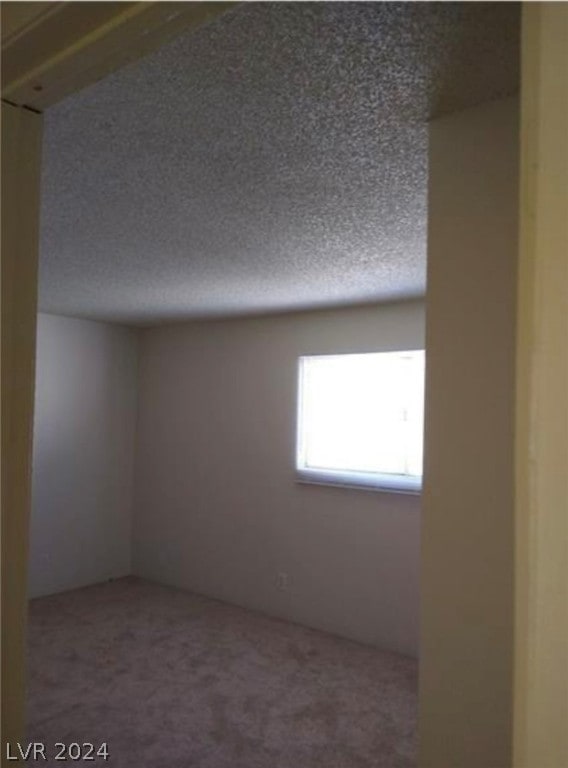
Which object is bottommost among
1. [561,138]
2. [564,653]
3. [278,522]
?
[278,522]

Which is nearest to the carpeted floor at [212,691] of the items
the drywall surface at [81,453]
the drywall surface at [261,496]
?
the drywall surface at [261,496]

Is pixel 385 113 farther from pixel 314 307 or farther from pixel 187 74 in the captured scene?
pixel 314 307

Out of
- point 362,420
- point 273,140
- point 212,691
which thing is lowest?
point 212,691

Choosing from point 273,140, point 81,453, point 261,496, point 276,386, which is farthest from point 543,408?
point 81,453

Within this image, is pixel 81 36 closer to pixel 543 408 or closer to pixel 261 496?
pixel 543 408

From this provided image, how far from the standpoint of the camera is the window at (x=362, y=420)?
3674 millimetres

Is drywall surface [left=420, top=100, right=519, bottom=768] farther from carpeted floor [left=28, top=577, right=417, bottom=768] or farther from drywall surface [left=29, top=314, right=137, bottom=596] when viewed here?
drywall surface [left=29, top=314, right=137, bottom=596]

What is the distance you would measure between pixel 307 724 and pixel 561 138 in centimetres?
300

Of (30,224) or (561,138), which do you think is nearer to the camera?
(561,138)

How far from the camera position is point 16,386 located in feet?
2.83

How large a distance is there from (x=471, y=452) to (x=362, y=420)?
2.78m

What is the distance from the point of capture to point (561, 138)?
45 centimetres

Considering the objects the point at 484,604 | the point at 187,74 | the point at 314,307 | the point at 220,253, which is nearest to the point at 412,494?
the point at 314,307

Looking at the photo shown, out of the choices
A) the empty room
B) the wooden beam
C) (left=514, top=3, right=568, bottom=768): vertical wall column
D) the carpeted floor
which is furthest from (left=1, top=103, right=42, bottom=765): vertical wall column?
the carpeted floor
